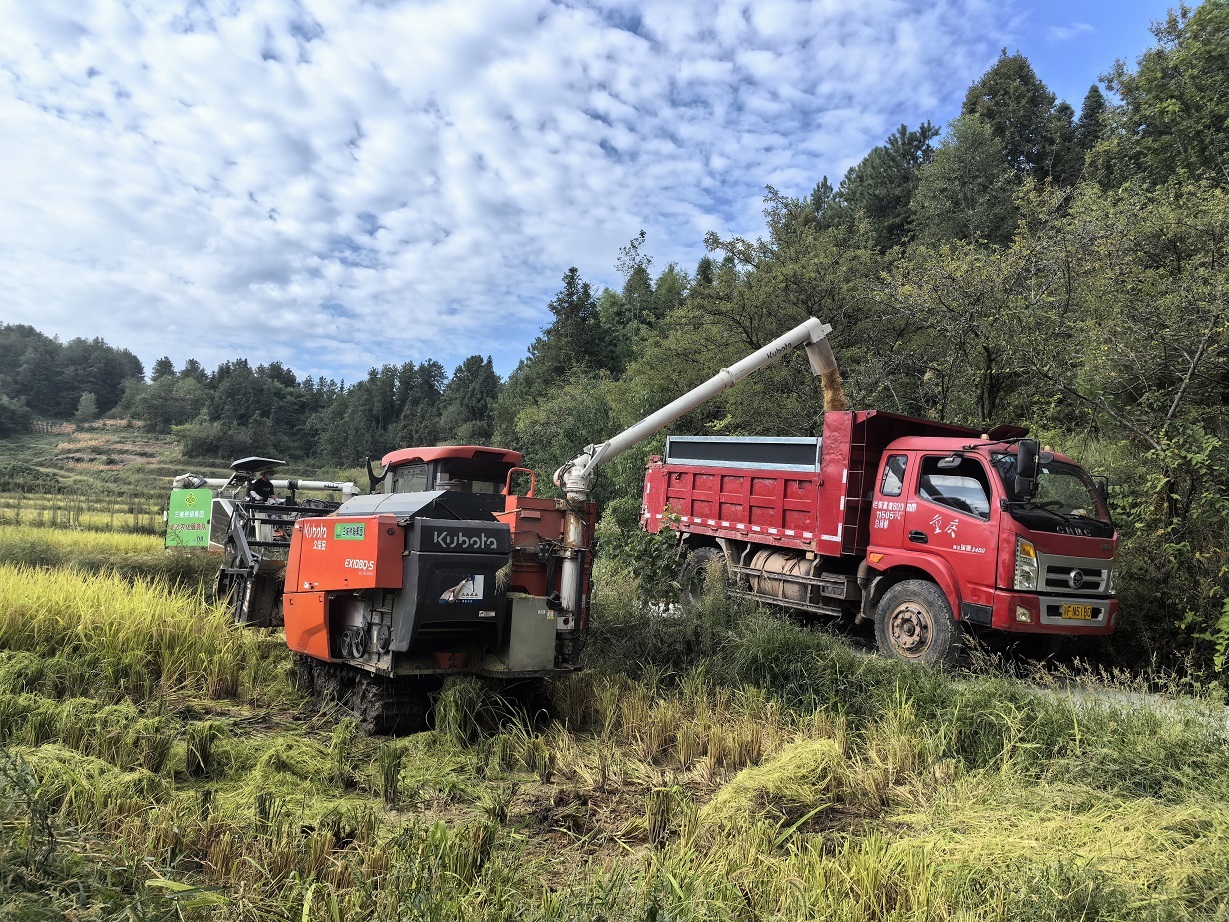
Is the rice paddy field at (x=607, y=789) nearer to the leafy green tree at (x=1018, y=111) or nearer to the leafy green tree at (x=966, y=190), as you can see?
the leafy green tree at (x=966, y=190)

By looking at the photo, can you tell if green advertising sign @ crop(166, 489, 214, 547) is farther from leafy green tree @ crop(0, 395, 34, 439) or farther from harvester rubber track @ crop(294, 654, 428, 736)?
leafy green tree @ crop(0, 395, 34, 439)

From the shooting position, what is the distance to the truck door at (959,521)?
7.30 m

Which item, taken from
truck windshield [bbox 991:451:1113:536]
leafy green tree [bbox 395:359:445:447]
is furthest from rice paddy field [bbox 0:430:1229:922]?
leafy green tree [bbox 395:359:445:447]

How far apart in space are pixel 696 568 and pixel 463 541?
20.0 ft

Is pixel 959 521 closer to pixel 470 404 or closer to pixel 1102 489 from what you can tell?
pixel 1102 489

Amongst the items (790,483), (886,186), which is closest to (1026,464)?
(790,483)

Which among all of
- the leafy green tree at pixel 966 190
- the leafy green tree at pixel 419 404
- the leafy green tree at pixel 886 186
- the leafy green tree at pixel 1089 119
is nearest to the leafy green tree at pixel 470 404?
the leafy green tree at pixel 419 404

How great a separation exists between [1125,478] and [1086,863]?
295 inches

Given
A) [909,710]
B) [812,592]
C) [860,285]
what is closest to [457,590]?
[909,710]

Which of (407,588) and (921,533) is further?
(921,533)

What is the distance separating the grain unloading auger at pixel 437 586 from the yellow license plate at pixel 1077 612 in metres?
4.61

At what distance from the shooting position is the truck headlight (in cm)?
707

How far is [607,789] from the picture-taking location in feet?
14.9

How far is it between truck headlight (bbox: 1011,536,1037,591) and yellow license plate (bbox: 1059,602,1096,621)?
1.42 ft
